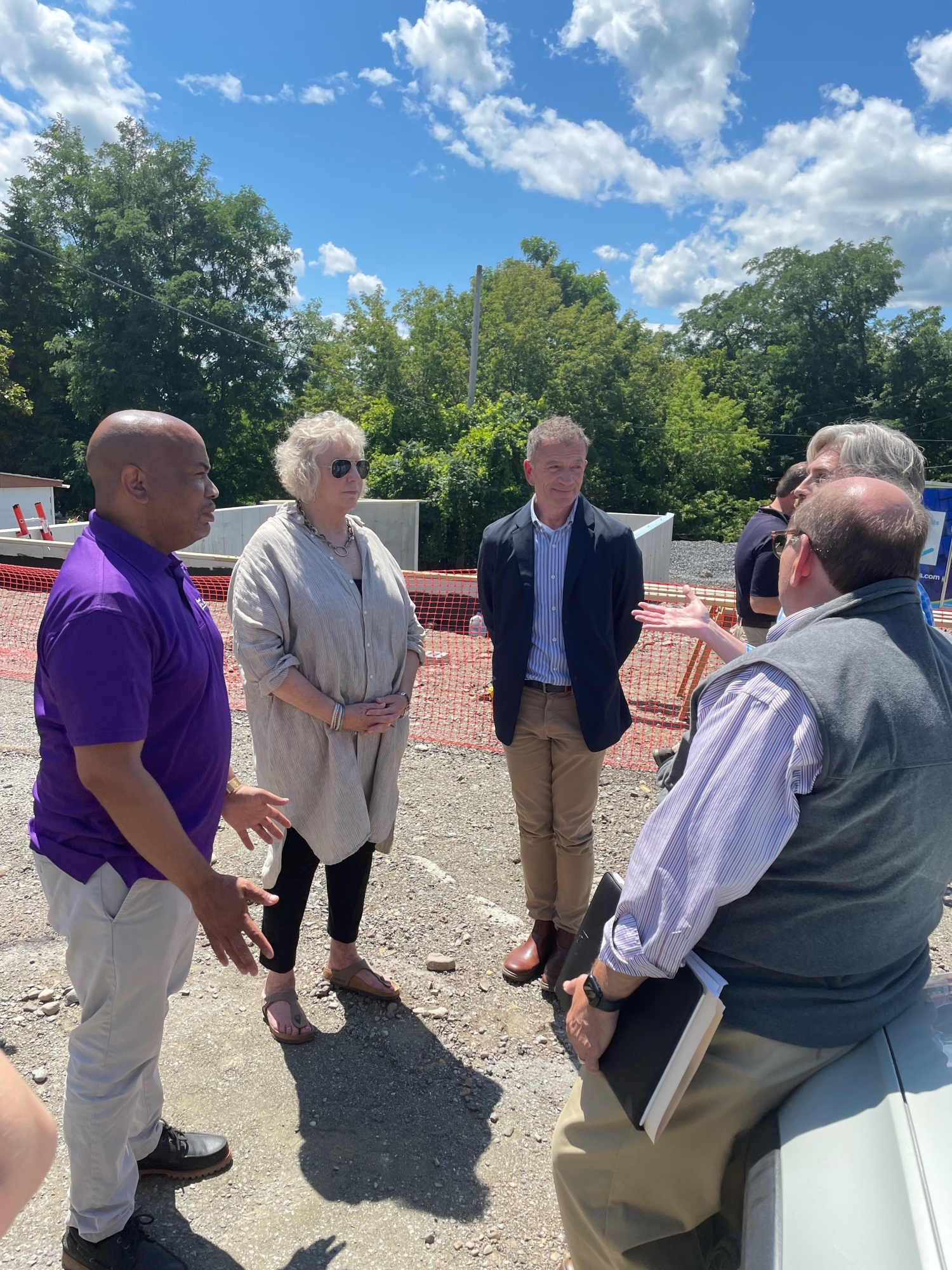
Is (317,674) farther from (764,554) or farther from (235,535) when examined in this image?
(235,535)

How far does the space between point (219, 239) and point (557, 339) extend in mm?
14767

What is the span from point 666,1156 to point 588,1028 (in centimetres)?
26

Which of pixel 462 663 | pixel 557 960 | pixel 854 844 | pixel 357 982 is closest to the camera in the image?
pixel 854 844

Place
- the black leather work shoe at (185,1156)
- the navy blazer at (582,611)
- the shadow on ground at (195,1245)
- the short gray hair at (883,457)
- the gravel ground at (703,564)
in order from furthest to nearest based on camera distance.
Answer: the gravel ground at (703,564)
the navy blazer at (582,611)
the short gray hair at (883,457)
the black leather work shoe at (185,1156)
the shadow on ground at (195,1245)

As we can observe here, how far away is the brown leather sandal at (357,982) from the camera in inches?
116

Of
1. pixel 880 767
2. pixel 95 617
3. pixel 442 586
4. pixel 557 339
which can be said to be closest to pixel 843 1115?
pixel 880 767

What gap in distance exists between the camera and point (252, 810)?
2.24 meters

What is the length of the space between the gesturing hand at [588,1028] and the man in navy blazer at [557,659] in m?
1.52

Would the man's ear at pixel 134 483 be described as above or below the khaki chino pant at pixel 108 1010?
above

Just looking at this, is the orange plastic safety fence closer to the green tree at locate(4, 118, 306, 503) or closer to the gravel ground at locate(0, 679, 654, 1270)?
the gravel ground at locate(0, 679, 654, 1270)

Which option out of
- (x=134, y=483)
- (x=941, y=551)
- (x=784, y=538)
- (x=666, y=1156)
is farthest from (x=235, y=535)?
(x=666, y=1156)

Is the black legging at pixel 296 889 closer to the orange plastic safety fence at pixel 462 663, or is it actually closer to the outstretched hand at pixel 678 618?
the outstretched hand at pixel 678 618

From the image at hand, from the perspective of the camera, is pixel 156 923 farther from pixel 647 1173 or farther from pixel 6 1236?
pixel 647 1173

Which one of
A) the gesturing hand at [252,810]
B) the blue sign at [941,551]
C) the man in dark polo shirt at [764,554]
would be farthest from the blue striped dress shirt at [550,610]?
the blue sign at [941,551]
